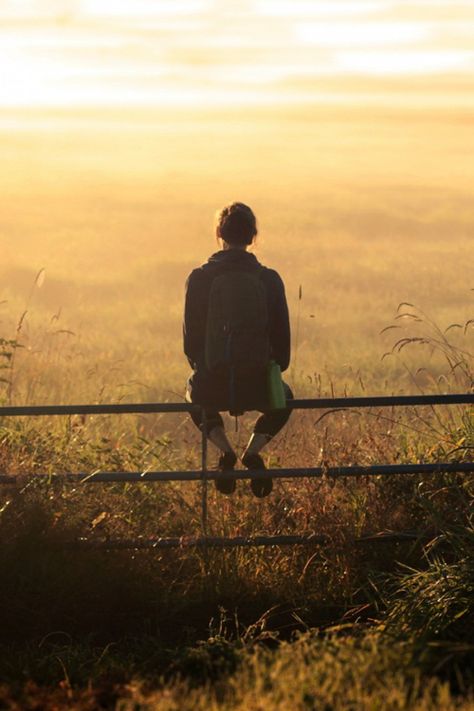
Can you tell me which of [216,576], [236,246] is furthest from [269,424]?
[236,246]

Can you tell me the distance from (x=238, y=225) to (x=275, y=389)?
997 millimetres

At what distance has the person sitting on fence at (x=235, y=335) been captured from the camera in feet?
23.2

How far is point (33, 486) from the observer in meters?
7.10

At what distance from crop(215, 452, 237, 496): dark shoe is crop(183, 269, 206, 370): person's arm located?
0.58m

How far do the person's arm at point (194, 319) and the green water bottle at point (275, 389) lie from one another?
0.45m

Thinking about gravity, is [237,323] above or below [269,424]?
above

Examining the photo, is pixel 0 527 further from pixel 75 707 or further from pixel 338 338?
pixel 338 338

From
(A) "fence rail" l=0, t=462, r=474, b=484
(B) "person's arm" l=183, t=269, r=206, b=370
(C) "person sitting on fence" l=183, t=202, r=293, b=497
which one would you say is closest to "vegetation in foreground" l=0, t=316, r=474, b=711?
(A) "fence rail" l=0, t=462, r=474, b=484

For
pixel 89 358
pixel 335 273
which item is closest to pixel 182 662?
pixel 89 358

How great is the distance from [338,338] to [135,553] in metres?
16.5

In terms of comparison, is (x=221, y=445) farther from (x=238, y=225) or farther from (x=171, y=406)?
(x=238, y=225)

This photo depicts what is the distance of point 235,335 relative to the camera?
7105 millimetres

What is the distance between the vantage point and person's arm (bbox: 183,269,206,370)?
23.6ft

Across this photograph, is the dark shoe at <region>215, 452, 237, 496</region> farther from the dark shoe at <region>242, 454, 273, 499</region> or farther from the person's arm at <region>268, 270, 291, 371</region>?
the person's arm at <region>268, 270, 291, 371</region>
